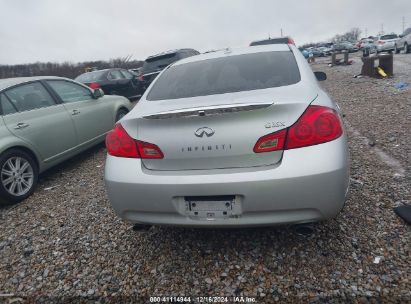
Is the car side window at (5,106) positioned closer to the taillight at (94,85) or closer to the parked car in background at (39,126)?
the parked car in background at (39,126)

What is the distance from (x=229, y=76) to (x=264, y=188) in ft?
3.85

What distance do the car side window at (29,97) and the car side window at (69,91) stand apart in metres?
0.25

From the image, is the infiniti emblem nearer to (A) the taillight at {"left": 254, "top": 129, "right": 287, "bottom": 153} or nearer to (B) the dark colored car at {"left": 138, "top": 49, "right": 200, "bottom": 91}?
(A) the taillight at {"left": 254, "top": 129, "right": 287, "bottom": 153}

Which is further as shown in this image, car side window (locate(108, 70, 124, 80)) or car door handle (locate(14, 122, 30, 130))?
car side window (locate(108, 70, 124, 80))

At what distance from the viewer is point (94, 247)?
269 cm

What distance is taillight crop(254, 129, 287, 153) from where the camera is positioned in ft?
6.20

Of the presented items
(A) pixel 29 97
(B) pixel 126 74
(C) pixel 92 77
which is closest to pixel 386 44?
(B) pixel 126 74

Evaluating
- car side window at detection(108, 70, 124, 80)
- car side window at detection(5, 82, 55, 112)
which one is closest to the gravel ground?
car side window at detection(5, 82, 55, 112)

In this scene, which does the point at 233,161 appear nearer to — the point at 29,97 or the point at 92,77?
the point at 29,97

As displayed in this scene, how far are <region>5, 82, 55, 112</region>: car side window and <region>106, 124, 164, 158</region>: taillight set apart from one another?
2456 mm

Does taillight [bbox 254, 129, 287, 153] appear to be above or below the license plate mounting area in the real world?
above

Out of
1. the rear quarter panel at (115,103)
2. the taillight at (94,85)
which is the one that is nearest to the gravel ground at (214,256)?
the rear quarter panel at (115,103)

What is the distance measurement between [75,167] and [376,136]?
5022 mm

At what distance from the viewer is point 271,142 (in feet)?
6.21
